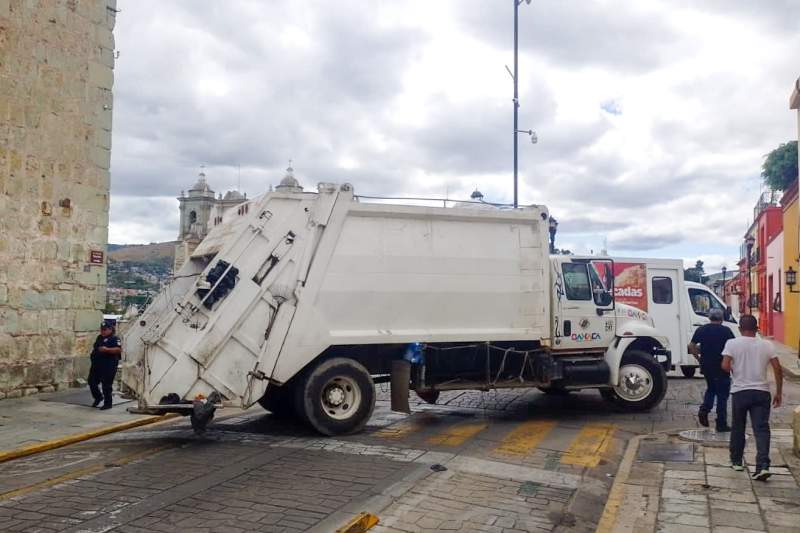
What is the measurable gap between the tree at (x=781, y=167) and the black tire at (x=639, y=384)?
114 feet

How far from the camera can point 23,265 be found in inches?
487

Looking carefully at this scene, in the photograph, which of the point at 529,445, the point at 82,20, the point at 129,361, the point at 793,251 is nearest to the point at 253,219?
the point at 129,361

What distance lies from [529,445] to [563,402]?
3858 millimetres

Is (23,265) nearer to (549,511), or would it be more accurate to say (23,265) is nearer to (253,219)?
(253,219)

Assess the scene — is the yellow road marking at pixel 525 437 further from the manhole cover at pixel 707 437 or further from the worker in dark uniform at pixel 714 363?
the worker in dark uniform at pixel 714 363

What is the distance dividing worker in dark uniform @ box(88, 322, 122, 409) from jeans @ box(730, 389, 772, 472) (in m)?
8.85

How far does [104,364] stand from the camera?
11508 mm

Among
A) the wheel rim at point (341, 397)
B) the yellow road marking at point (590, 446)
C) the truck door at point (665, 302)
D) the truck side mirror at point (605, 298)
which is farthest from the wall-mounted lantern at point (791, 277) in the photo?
the wheel rim at point (341, 397)

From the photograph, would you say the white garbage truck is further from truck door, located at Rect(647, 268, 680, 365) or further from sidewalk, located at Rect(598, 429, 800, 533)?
truck door, located at Rect(647, 268, 680, 365)

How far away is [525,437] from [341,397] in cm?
237

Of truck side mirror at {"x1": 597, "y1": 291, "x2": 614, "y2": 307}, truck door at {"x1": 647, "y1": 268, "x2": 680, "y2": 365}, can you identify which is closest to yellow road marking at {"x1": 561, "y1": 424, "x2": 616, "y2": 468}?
truck side mirror at {"x1": 597, "y1": 291, "x2": 614, "y2": 307}

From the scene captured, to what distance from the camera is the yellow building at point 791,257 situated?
25969mm

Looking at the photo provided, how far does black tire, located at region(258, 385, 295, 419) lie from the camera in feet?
31.2

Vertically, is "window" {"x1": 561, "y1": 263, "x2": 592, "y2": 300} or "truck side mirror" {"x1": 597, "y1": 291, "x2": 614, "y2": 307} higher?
"window" {"x1": 561, "y1": 263, "x2": 592, "y2": 300}
